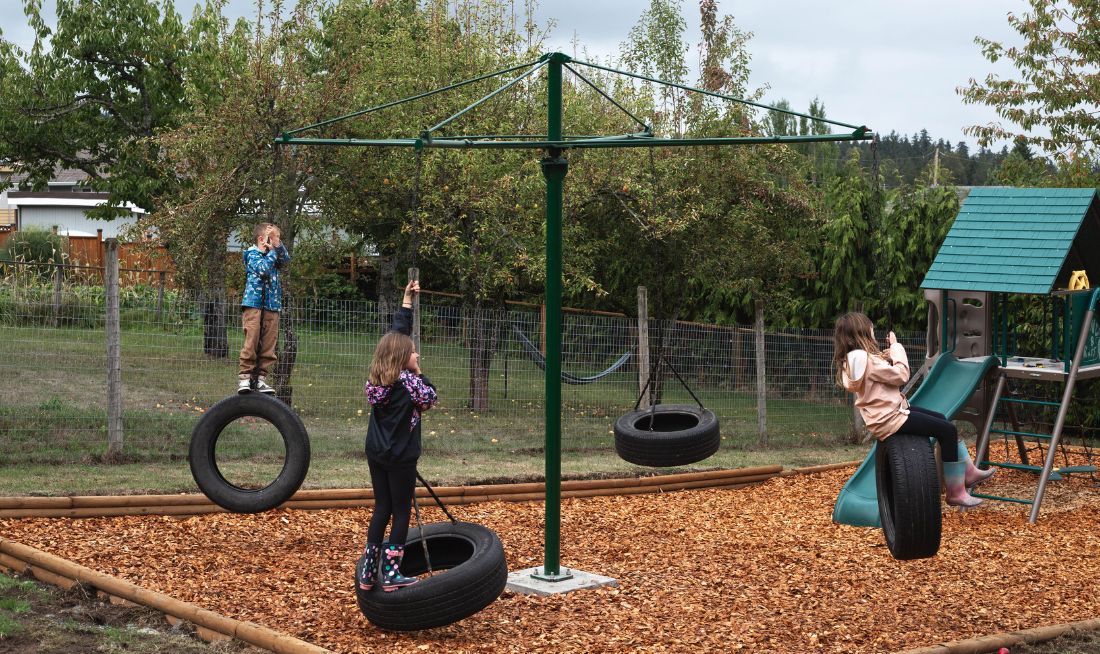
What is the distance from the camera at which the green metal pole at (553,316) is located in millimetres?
7195

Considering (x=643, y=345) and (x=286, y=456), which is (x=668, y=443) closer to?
(x=286, y=456)

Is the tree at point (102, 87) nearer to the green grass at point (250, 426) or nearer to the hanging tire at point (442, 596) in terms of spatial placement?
the green grass at point (250, 426)

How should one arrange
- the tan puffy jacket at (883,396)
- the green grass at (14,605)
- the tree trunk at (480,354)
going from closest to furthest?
1. the green grass at (14,605)
2. the tan puffy jacket at (883,396)
3. the tree trunk at (480,354)

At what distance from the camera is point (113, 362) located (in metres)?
10.2

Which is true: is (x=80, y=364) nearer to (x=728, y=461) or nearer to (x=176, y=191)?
(x=728, y=461)

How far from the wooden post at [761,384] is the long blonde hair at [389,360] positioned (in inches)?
331

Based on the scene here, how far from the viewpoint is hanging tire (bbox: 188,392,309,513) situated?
6984 millimetres

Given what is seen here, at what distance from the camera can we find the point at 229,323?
10789 millimetres

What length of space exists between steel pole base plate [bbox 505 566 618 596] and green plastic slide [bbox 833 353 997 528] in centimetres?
308

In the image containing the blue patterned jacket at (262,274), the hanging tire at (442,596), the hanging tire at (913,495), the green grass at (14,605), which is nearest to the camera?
the hanging tire at (442,596)

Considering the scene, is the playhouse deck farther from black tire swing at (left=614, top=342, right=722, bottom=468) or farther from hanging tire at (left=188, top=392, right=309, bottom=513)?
hanging tire at (left=188, top=392, right=309, bottom=513)

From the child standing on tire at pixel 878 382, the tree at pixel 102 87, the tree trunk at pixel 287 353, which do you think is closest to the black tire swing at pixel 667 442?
the child standing on tire at pixel 878 382

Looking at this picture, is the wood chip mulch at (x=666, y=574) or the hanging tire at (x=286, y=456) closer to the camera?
the wood chip mulch at (x=666, y=574)

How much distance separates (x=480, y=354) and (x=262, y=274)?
17.5 feet
